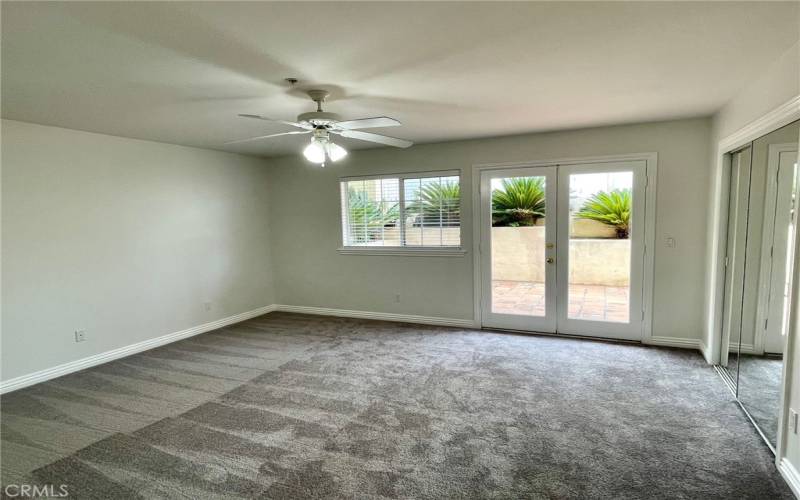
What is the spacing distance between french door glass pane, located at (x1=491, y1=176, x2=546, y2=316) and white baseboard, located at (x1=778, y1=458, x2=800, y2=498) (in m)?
2.52

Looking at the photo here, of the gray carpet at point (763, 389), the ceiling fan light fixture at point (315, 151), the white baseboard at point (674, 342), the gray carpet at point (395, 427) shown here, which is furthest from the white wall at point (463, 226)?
the ceiling fan light fixture at point (315, 151)

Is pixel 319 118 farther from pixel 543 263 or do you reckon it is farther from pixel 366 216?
pixel 543 263

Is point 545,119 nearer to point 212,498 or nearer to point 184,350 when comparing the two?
point 212,498

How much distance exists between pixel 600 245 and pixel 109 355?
530 cm

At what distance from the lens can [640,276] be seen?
13.4 ft

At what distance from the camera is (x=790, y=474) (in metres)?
2.01

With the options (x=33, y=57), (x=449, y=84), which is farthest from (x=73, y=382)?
(x=449, y=84)

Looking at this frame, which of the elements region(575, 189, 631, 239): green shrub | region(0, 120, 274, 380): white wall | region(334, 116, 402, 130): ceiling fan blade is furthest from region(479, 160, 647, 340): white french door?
region(0, 120, 274, 380): white wall

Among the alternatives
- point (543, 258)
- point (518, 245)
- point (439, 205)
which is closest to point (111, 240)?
point (439, 205)

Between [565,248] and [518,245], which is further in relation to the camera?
[518,245]

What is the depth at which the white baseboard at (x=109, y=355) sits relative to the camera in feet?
11.2

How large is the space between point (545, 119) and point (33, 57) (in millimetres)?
3706

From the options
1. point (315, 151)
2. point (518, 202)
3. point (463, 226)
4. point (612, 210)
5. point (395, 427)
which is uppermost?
point (315, 151)

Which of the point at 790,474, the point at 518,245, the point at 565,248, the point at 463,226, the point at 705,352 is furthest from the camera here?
the point at 463,226
